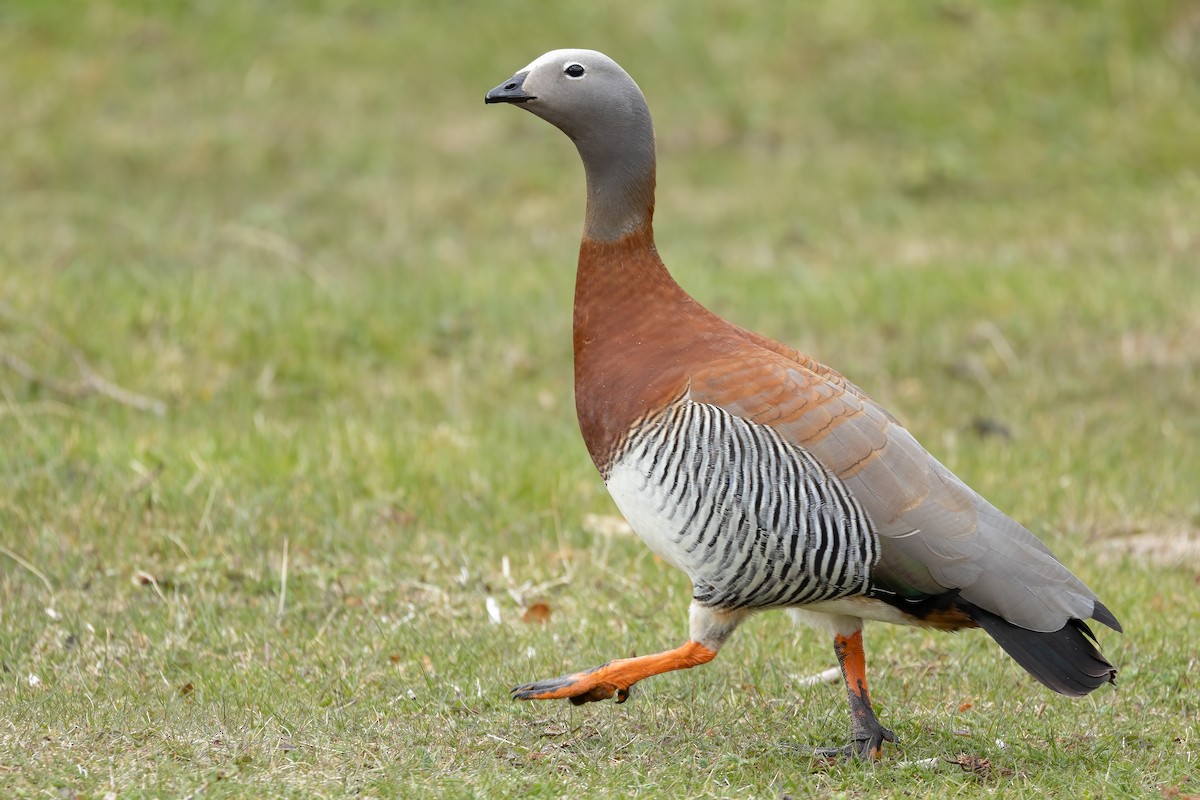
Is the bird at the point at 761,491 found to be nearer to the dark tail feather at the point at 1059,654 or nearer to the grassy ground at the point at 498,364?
the dark tail feather at the point at 1059,654

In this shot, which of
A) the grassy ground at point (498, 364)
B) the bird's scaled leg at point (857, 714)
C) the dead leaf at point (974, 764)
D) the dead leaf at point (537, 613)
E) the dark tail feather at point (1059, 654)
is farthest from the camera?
the dead leaf at point (537, 613)

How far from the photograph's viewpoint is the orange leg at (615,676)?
14.8 ft

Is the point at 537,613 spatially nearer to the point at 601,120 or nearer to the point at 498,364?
the point at 601,120

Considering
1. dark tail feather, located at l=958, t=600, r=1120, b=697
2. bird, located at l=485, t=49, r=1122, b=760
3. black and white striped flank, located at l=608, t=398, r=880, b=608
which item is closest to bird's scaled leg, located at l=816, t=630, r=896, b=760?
bird, located at l=485, t=49, r=1122, b=760

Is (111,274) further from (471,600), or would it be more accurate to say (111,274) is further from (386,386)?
(471,600)

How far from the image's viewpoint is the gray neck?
15.4 ft

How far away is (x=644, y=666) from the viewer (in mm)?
4512

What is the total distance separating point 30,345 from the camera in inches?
307

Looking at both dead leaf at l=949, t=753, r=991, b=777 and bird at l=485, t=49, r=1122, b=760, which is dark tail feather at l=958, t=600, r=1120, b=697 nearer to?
bird at l=485, t=49, r=1122, b=760

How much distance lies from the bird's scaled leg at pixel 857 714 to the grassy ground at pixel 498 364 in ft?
0.33

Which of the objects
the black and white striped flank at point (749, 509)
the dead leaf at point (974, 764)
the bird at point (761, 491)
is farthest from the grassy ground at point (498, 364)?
the black and white striped flank at point (749, 509)

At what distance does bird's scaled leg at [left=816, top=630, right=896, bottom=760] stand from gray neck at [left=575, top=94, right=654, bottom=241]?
148 centimetres

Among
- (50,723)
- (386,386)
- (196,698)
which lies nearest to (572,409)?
(386,386)

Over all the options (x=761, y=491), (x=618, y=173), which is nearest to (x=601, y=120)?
(x=618, y=173)
